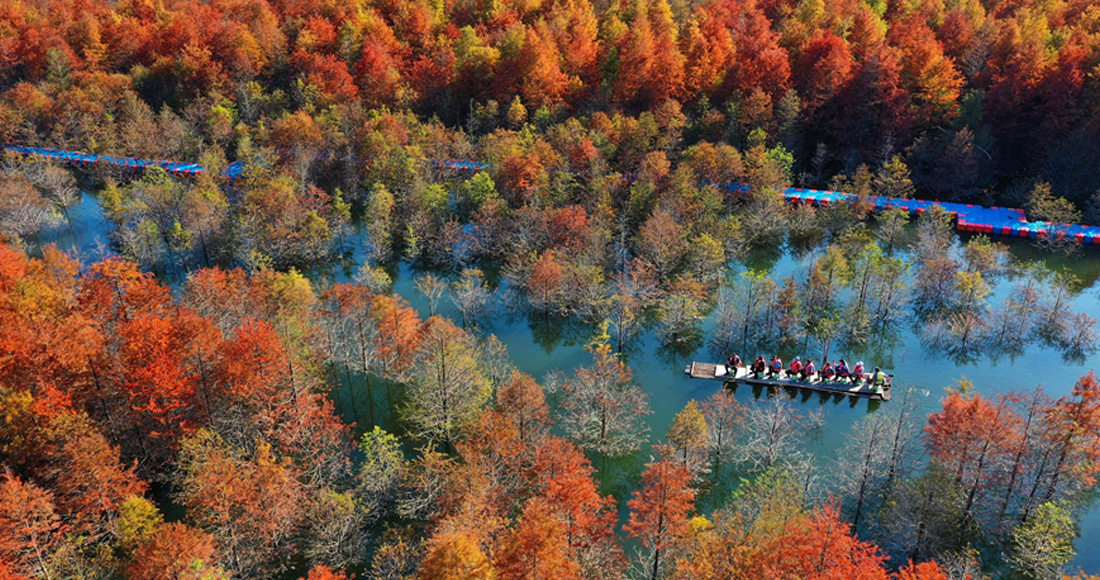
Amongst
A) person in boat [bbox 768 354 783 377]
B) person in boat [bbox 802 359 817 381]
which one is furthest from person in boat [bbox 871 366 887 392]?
person in boat [bbox 768 354 783 377]

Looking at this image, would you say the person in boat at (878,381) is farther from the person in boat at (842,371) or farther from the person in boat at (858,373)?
the person in boat at (842,371)

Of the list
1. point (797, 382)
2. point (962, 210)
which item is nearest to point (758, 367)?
point (797, 382)

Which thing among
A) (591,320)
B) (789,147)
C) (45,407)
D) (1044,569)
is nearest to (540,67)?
(789,147)

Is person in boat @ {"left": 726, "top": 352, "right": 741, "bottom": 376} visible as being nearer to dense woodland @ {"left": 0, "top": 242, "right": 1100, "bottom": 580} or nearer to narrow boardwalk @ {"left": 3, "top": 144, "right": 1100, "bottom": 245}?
dense woodland @ {"left": 0, "top": 242, "right": 1100, "bottom": 580}

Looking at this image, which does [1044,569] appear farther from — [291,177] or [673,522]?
[291,177]

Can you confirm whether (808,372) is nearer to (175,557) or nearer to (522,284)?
(522,284)
